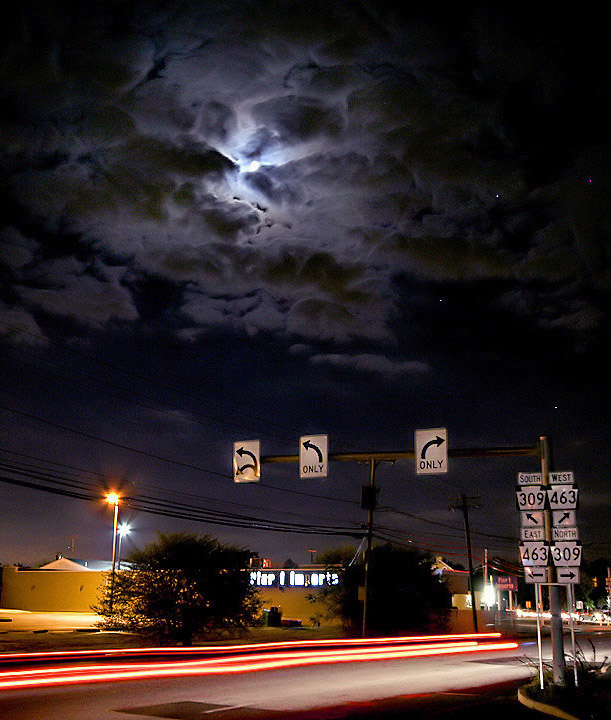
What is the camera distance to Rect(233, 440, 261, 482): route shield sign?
20062mm

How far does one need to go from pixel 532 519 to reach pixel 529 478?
103cm

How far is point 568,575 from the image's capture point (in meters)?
13.8

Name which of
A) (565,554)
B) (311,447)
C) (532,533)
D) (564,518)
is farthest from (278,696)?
(311,447)

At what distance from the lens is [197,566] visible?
30625mm

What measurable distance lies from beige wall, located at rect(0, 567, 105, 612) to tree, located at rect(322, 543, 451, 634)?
35.1 metres

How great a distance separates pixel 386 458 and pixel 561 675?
7003 mm

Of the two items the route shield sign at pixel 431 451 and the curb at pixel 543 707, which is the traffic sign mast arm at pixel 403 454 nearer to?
the route shield sign at pixel 431 451

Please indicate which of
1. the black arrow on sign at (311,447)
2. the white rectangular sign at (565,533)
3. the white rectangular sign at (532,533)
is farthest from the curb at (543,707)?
the black arrow on sign at (311,447)

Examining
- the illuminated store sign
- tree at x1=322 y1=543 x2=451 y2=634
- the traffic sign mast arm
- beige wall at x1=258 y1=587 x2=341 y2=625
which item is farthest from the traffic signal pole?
the illuminated store sign

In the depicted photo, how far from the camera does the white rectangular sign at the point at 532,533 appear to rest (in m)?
14.3

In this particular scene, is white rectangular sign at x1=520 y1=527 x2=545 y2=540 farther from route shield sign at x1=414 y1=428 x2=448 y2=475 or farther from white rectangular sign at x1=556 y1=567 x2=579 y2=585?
route shield sign at x1=414 y1=428 x2=448 y2=475

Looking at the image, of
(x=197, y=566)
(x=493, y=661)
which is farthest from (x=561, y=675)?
(x=197, y=566)

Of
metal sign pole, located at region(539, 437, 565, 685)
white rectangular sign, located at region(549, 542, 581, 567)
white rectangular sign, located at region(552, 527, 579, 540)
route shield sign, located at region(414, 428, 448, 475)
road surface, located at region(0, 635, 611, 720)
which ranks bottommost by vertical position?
road surface, located at region(0, 635, 611, 720)

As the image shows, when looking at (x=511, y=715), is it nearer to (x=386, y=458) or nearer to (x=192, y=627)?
(x=386, y=458)
